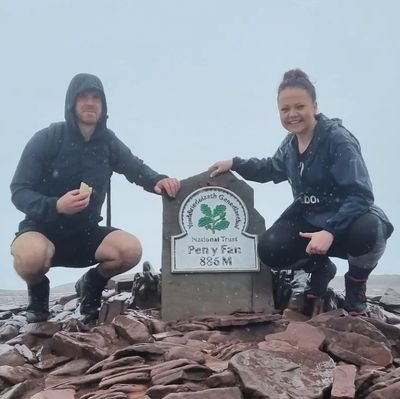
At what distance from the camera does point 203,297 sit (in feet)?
14.9

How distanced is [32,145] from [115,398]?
7.42 feet

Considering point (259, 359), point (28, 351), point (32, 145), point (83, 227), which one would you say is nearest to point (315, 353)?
point (259, 359)

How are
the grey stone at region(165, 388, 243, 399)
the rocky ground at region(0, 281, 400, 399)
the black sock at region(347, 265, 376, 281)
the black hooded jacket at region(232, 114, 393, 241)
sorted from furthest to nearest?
the black sock at region(347, 265, 376, 281)
the black hooded jacket at region(232, 114, 393, 241)
the rocky ground at region(0, 281, 400, 399)
the grey stone at region(165, 388, 243, 399)

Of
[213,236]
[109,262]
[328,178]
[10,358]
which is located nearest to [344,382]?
[328,178]

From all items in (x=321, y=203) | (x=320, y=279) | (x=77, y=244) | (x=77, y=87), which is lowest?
(x=320, y=279)

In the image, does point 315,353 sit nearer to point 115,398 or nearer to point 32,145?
point 115,398

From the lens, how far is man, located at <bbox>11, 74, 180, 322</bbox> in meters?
4.63

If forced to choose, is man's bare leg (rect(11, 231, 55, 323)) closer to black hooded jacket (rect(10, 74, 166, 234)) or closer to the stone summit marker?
black hooded jacket (rect(10, 74, 166, 234))

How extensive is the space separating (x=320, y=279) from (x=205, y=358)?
1.36 meters

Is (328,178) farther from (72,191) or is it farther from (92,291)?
(92,291)

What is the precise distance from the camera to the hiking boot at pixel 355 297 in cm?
435

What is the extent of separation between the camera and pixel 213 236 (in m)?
4.60

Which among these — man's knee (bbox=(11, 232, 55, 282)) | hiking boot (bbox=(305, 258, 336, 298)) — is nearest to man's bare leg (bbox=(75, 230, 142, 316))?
man's knee (bbox=(11, 232, 55, 282))

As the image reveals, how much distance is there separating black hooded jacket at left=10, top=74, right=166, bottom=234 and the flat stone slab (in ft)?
6.24
